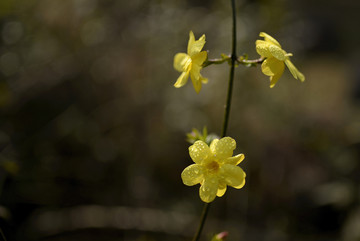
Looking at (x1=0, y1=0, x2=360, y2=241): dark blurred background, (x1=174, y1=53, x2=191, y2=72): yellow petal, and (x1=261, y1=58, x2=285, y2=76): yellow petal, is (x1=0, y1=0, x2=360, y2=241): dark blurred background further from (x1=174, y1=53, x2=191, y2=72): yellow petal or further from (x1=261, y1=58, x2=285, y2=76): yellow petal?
(x1=261, y1=58, x2=285, y2=76): yellow petal

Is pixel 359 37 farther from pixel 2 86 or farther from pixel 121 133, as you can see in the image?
pixel 2 86

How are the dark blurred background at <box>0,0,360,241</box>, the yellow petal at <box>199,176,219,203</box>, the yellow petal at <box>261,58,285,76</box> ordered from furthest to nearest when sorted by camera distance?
the dark blurred background at <box>0,0,360,241</box>, the yellow petal at <box>261,58,285,76</box>, the yellow petal at <box>199,176,219,203</box>

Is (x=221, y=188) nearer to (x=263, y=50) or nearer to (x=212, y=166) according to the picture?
(x=212, y=166)

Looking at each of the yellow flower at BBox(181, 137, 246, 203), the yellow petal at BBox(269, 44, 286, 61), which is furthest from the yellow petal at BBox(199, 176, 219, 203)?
the yellow petal at BBox(269, 44, 286, 61)

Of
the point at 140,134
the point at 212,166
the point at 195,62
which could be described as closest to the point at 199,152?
the point at 212,166

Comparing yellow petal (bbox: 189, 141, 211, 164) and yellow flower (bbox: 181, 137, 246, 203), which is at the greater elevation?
yellow petal (bbox: 189, 141, 211, 164)

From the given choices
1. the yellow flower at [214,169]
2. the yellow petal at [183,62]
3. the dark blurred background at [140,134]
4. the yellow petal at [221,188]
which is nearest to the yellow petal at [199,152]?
the yellow flower at [214,169]
